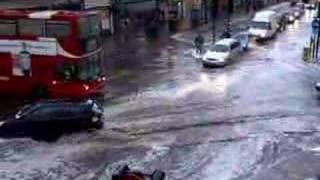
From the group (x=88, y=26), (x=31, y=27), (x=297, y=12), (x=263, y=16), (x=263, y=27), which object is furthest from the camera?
(x=297, y=12)

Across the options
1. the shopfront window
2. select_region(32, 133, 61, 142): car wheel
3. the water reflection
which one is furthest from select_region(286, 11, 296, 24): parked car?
select_region(32, 133, 61, 142): car wheel

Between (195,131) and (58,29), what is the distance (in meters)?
8.74

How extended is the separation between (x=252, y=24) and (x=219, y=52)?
61.8 ft

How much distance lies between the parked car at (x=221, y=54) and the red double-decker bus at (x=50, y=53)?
12.5m

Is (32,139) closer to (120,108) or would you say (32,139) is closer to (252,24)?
(120,108)

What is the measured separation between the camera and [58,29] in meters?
33.2

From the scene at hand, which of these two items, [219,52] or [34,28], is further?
[219,52]

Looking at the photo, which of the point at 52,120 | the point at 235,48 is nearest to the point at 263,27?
the point at 235,48

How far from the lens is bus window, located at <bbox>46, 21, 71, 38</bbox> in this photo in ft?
108

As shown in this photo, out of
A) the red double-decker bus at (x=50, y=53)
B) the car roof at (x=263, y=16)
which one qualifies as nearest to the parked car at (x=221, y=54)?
the red double-decker bus at (x=50, y=53)

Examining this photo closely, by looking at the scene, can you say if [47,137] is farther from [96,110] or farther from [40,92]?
[40,92]

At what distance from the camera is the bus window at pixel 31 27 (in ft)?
110

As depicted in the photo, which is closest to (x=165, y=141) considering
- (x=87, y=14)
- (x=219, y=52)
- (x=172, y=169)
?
(x=172, y=169)

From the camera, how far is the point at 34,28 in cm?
3372
